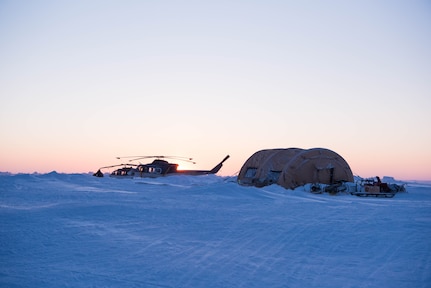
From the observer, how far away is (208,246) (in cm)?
729

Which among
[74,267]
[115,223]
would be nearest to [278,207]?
[115,223]

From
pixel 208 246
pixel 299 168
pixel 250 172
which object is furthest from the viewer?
pixel 250 172

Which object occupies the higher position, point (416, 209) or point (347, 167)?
point (347, 167)

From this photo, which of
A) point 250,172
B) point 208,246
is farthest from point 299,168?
point 208,246

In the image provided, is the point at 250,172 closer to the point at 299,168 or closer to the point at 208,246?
the point at 299,168

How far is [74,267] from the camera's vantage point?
5.95 metres

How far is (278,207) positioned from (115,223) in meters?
5.80

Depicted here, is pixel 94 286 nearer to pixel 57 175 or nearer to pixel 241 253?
pixel 241 253

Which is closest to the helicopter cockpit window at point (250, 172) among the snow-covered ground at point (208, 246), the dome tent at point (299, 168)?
the dome tent at point (299, 168)

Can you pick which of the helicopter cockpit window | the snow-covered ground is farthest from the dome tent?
the snow-covered ground

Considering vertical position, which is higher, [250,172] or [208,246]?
[250,172]

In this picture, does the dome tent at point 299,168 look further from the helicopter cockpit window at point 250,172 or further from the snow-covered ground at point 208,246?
the snow-covered ground at point 208,246

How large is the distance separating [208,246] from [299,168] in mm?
17916

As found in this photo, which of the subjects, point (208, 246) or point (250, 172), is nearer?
point (208, 246)
